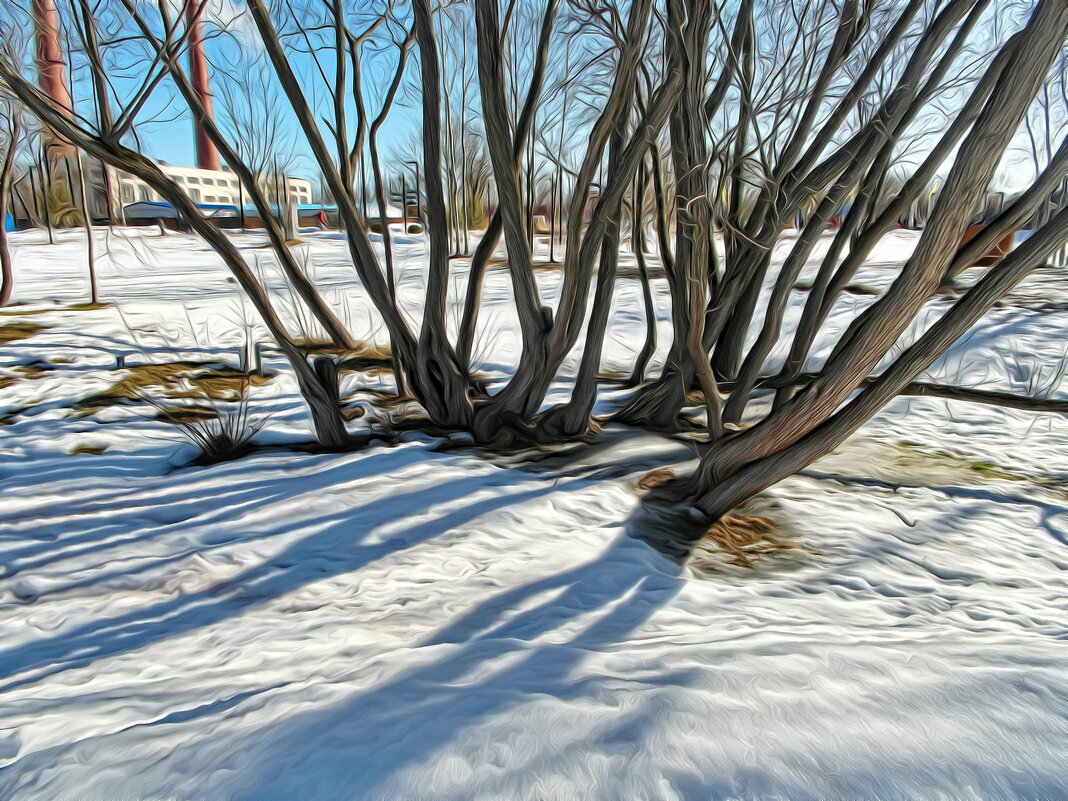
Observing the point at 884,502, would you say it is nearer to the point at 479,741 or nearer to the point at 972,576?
the point at 972,576

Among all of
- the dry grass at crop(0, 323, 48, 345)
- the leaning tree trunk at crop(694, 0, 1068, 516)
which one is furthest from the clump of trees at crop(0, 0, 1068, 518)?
the dry grass at crop(0, 323, 48, 345)

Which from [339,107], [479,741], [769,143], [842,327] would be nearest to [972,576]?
[769,143]

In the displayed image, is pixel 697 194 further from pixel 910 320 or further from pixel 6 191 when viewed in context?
pixel 6 191

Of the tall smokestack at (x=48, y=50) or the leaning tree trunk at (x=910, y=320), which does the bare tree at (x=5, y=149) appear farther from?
the leaning tree trunk at (x=910, y=320)

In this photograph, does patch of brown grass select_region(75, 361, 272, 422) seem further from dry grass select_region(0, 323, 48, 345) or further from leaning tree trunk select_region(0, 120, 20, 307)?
leaning tree trunk select_region(0, 120, 20, 307)

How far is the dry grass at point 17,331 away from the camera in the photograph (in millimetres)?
9164

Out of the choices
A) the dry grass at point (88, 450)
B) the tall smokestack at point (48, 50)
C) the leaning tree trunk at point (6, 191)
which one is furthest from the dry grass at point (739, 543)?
A: the leaning tree trunk at point (6, 191)

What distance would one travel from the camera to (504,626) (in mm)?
3057

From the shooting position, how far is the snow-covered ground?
1.94 metres

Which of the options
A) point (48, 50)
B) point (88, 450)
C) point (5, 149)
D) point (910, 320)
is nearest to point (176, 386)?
point (88, 450)

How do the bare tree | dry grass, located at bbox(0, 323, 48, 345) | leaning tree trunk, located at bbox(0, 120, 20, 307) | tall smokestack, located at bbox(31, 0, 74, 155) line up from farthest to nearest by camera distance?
leaning tree trunk, located at bbox(0, 120, 20, 307) < the bare tree < dry grass, located at bbox(0, 323, 48, 345) < tall smokestack, located at bbox(31, 0, 74, 155)

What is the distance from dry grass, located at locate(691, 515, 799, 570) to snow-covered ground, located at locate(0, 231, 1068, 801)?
0.11 meters

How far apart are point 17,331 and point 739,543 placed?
1041 cm

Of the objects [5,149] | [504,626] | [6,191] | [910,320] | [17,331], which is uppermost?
[5,149]
